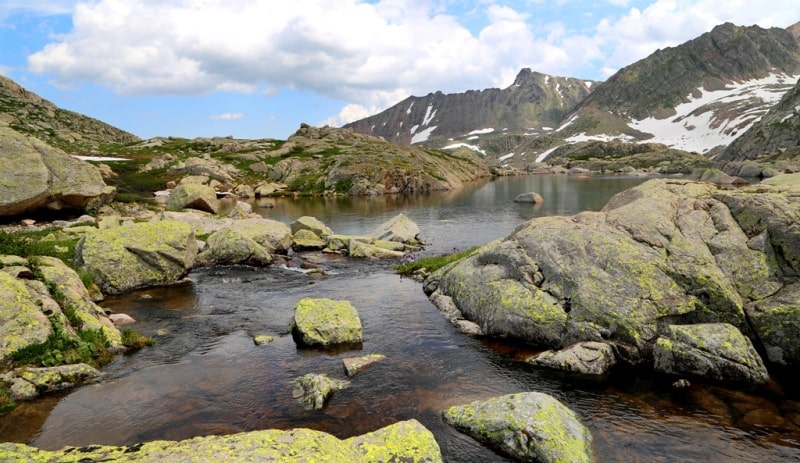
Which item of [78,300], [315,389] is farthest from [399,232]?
[315,389]

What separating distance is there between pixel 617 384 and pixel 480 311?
7578 millimetres

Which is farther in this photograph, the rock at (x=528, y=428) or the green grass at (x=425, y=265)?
the green grass at (x=425, y=265)

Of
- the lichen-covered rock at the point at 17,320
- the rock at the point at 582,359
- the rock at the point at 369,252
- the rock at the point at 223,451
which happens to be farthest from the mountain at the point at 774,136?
the lichen-covered rock at the point at 17,320

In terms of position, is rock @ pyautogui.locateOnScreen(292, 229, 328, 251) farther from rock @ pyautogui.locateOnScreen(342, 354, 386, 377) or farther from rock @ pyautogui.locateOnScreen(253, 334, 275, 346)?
rock @ pyautogui.locateOnScreen(342, 354, 386, 377)

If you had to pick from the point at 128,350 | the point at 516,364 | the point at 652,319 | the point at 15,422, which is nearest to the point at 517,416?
the point at 516,364

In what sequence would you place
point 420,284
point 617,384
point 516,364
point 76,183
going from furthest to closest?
1. point 76,183
2. point 420,284
3. point 516,364
4. point 617,384

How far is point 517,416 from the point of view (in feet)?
41.7

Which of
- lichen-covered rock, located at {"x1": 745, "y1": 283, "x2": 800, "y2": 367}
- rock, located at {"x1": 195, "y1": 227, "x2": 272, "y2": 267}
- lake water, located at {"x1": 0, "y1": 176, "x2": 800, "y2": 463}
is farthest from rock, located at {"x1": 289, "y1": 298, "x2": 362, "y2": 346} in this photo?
lichen-covered rock, located at {"x1": 745, "y1": 283, "x2": 800, "y2": 367}

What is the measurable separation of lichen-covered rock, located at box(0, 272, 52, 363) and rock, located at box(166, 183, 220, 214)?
4719cm

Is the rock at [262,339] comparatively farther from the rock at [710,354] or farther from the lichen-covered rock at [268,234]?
the lichen-covered rock at [268,234]

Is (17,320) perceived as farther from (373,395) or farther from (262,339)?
(373,395)

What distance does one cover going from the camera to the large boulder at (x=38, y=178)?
125ft

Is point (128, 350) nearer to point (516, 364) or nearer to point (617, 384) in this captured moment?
point (516, 364)

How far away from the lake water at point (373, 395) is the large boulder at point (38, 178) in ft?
77.3
